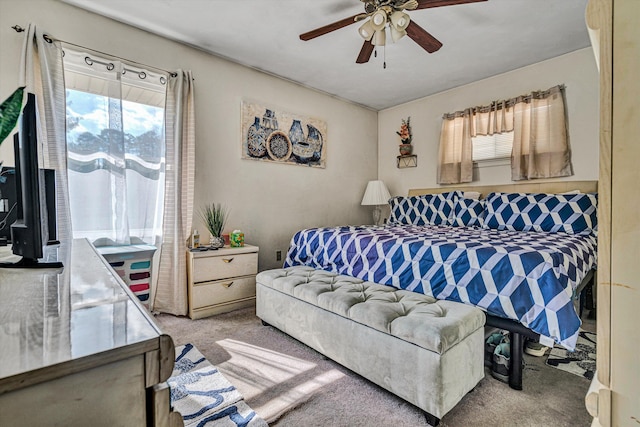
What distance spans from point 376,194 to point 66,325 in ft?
13.4

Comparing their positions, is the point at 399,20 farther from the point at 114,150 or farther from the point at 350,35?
the point at 114,150

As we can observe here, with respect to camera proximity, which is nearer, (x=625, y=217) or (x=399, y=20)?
(x=625, y=217)

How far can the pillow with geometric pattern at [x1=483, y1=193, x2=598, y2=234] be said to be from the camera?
8.38ft

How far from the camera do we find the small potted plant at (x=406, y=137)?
14.2 feet

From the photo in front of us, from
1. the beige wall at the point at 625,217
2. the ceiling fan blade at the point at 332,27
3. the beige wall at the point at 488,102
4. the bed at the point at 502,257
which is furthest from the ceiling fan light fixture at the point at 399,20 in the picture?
the beige wall at the point at 488,102

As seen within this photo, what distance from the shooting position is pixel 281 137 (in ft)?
11.8

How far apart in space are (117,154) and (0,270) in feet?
6.01

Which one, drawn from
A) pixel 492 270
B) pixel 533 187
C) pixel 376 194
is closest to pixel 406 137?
pixel 376 194

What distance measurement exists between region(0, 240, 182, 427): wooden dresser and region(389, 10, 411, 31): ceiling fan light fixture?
6.99ft

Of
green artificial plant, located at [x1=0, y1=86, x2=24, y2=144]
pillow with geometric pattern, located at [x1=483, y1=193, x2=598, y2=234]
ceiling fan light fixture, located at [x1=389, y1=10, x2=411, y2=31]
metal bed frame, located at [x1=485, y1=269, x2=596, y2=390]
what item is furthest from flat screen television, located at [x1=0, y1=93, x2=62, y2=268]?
pillow with geometric pattern, located at [x1=483, y1=193, x2=598, y2=234]

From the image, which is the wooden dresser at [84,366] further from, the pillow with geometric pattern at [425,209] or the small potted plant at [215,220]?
the pillow with geometric pattern at [425,209]

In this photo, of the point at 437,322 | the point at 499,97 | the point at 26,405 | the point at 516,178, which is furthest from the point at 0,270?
the point at 499,97

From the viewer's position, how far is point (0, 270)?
92 centimetres

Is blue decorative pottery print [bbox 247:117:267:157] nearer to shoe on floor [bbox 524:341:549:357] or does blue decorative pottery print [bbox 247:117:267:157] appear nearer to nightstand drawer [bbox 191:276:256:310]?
nightstand drawer [bbox 191:276:256:310]
